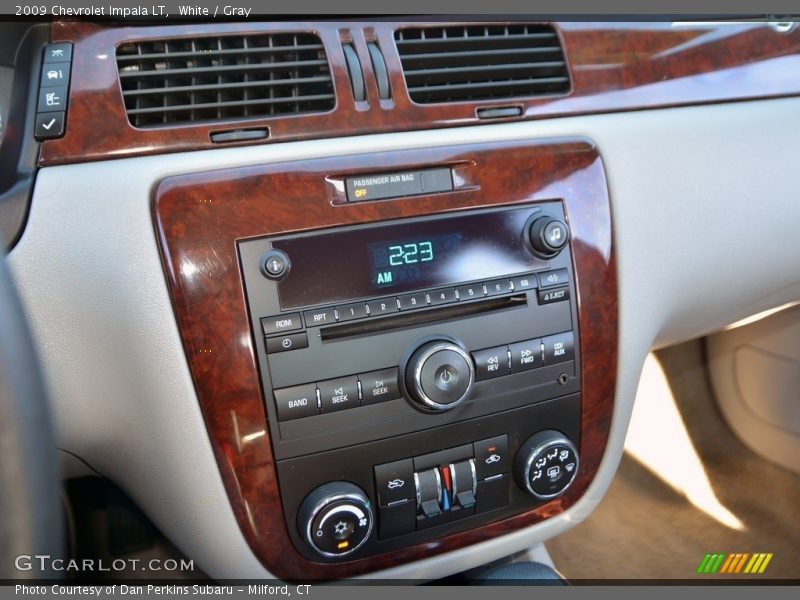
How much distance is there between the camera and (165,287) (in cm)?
96

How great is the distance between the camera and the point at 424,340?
3.36ft

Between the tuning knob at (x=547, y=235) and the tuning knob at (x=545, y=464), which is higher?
the tuning knob at (x=547, y=235)

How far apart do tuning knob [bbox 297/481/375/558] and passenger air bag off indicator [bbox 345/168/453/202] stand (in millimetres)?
417

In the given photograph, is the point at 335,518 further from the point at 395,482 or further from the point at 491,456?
the point at 491,456

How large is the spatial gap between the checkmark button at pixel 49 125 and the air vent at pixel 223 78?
88mm

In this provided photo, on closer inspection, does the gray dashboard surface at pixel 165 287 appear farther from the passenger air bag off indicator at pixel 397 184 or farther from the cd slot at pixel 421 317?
the cd slot at pixel 421 317

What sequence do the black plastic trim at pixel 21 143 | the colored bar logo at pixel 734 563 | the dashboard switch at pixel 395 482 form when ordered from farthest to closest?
the colored bar logo at pixel 734 563, the dashboard switch at pixel 395 482, the black plastic trim at pixel 21 143

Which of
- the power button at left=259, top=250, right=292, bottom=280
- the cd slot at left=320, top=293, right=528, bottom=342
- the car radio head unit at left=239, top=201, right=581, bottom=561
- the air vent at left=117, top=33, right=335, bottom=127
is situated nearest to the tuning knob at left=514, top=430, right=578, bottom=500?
the car radio head unit at left=239, top=201, right=581, bottom=561

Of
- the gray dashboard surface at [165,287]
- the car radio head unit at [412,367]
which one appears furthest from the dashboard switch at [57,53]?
the car radio head unit at [412,367]

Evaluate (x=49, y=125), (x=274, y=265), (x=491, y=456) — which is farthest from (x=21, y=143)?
(x=491, y=456)

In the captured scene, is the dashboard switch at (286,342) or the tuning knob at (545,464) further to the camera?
the tuning knob at (545,464)

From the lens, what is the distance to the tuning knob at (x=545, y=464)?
44.0 inches

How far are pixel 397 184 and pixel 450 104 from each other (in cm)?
16

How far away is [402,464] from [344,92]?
1.79 feet
